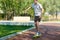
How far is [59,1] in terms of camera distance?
48188mm

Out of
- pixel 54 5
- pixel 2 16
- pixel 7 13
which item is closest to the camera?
pixel 7 13

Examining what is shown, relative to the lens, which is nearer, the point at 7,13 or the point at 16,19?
the point at 16,19

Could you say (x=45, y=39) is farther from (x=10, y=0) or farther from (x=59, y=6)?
(x=59, y=6)

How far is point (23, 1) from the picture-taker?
2956cm

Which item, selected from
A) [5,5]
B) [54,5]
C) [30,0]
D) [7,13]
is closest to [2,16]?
[7,13]

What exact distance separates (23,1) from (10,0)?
1.91m

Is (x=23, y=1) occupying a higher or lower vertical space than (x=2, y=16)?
higher

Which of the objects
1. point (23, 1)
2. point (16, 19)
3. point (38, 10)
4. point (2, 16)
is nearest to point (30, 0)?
point (23, 1)

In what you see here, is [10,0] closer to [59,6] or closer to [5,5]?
[5,5]

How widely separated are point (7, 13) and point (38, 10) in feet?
77.3

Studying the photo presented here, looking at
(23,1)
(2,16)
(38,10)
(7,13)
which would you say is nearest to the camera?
(38,10)

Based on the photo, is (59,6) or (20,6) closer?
(20,6)

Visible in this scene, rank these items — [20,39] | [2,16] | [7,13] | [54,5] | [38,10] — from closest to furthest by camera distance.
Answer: [20,39], [38,10], [7,13], [2,16], [54,5]

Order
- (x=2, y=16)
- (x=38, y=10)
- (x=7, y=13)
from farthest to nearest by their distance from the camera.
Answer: (x=2, y=16) → (x=7, y=13) → (x=38, y=10)
